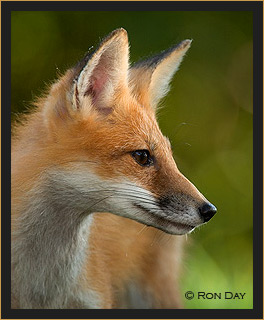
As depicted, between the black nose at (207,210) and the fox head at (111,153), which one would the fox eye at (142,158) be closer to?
the fox head at (111,153)

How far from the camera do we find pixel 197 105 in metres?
5.48

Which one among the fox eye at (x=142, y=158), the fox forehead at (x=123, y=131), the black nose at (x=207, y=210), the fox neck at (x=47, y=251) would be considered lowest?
the fox neck at (x=47, y=251)

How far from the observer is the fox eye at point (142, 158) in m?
3.21

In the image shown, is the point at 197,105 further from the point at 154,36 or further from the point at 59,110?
the point at 59,110

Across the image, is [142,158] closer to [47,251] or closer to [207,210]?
[207,210]

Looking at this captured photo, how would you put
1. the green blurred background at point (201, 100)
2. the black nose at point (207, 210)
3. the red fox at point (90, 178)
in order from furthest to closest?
1. the green blurred background at point (201, 100)
2. the red fox at point (90, 178)
3. the black nose at point (207, 210)

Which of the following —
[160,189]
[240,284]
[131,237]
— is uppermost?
[160,189]

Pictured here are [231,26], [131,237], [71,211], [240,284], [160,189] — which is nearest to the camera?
[160,189]

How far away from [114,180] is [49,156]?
40cm

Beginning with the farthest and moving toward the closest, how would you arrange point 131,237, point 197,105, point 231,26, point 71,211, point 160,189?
point 197,105 < point 231,26 < point 131,237 < point 71,211 < point 160,189

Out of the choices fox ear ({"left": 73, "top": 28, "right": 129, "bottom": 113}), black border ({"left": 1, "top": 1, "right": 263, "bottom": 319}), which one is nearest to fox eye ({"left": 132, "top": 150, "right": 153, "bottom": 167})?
fox ear ({"left": 73, "top": 28, "right": 129, "bottom": 113})

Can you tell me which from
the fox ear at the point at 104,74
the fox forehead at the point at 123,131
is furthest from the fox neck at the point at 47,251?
the fox ear at the point at 104,74

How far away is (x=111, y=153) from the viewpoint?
3.20 metres
